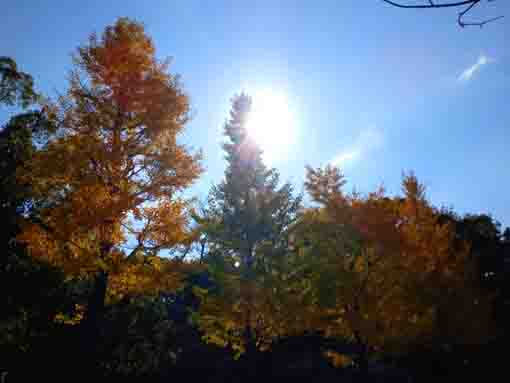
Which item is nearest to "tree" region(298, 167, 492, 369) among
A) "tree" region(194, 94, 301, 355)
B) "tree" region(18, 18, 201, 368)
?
"tree" region(194, 94, 301, 355)

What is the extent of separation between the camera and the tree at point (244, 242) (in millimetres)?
9109

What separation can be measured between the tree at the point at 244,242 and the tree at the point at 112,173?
9.95ft

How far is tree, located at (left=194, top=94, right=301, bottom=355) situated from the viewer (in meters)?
9.11

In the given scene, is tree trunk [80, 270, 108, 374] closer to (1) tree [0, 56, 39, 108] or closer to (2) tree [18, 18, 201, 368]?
(2) tree [18, 18, 201, 368]

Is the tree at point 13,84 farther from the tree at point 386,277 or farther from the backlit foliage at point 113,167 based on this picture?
the tree at point 386,277

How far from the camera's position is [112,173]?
22.5 ft

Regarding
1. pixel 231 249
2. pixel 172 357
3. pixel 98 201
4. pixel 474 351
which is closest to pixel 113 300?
pixel 98 201

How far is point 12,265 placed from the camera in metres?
10.4

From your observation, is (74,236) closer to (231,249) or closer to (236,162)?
(231,249)

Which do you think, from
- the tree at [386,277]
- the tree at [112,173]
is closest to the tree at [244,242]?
the tree at [386,277]

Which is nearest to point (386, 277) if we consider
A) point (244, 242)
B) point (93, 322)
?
point (244, 242)

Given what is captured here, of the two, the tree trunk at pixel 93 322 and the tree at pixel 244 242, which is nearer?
the tree trunk at pixel 93 322

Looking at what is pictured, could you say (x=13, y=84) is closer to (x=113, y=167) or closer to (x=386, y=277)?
(x=113, y=167)

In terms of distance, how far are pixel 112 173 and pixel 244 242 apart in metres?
4.87
